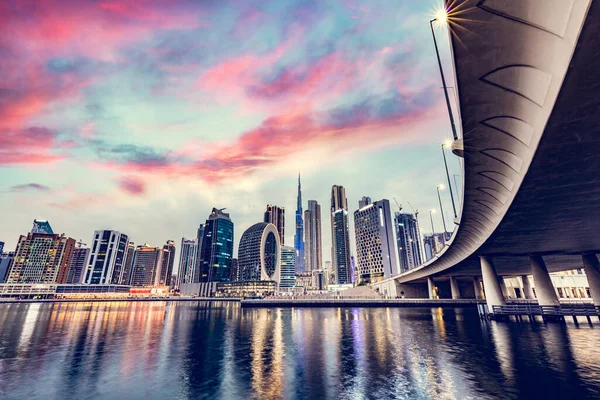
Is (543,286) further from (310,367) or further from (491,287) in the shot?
(310,367)

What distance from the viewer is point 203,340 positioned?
32.8 meters

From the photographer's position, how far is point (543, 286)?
46.2 meters

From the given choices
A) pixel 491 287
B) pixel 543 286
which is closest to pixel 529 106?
pixel 491 287

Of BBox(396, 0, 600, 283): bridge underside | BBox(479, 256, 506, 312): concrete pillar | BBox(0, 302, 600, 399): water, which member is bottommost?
BBox(0, 302, 600, 399): water

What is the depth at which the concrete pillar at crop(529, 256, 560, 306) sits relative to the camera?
45.6m

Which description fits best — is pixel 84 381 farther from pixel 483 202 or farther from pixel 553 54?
pixel 483 202

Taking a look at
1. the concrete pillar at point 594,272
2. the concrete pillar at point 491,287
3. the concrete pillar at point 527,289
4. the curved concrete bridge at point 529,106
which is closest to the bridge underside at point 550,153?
the curved concrete bridge at point 529,106

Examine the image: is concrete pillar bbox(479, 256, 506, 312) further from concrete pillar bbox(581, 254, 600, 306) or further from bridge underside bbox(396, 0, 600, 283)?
bridge underside bbox(396, 0, 600, 283)

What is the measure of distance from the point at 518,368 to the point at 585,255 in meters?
40.8

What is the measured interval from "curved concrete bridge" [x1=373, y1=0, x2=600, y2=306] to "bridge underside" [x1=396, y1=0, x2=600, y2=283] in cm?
4

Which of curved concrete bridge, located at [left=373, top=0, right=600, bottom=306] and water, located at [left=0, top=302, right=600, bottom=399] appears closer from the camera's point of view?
curved concrete bridge, located at [left=373, top=0, right=600, bottom=306]

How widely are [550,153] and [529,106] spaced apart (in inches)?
148

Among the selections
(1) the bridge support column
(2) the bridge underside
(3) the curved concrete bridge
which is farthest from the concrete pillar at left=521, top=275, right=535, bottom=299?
(3) the curved concrete bridge

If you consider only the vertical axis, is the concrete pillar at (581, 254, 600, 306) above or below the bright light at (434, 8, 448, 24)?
below
